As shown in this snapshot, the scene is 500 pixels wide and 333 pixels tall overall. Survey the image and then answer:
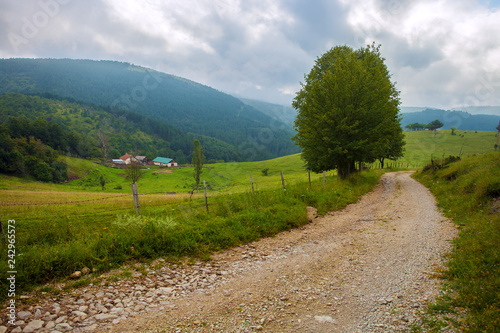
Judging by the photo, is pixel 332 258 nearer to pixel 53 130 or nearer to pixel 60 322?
pixel 60 322

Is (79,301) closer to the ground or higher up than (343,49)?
closer to the ground

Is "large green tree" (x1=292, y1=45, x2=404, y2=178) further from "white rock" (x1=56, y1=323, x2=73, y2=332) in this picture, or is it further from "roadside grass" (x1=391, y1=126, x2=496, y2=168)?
"roadside grass" (x1=391, y1=126, x2=496, y2=168)

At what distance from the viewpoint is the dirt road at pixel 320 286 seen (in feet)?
15.2

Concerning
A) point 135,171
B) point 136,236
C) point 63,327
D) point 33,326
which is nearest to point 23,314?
point 33,326

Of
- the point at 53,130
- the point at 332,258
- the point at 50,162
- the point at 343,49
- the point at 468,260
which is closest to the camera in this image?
the point at 468,260

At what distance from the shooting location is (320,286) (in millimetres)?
6035

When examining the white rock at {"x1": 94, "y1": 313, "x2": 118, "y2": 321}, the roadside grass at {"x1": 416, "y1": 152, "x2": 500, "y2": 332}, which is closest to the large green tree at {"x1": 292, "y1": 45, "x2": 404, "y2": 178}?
the roadside grass at {"x1": 416, "y1": 152, "x2": 500, "y2": 332}

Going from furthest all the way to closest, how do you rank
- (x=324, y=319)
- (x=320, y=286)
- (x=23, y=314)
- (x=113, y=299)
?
1. (x=320, y=286)
2. (x=113, y=299)
3. (x=324, y=319)
4. (x=23, y=314)

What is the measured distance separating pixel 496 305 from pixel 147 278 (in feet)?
26.5

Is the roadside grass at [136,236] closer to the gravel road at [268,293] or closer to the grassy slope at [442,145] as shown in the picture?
the gravel road at [268,293]

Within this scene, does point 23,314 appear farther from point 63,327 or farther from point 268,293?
point 268,293

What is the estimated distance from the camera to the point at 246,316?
4.92 m

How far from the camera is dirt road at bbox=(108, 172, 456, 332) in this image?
15.2 ft

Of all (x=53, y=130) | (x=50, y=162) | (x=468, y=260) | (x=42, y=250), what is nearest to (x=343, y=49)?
(x=468, y=260)
